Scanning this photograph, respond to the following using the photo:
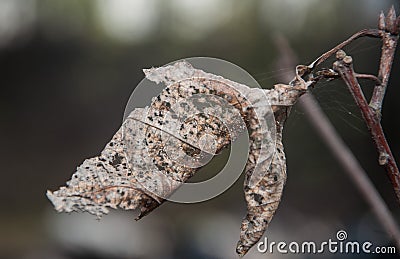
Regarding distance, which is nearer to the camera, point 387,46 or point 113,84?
point 387,46

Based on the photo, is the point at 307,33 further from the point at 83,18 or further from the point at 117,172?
the point at 117,172

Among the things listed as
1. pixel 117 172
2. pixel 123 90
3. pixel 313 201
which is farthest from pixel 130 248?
Answer: pixel 117 172

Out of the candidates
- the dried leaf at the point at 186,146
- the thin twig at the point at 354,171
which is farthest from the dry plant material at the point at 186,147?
the thin twig at the point at 354,171

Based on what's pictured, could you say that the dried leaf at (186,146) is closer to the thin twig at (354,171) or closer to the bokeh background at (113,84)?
the thin twig at (354,171)

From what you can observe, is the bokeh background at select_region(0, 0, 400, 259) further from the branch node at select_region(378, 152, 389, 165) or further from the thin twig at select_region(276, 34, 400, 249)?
the branch node at select_region(378, 152, 389, 165)

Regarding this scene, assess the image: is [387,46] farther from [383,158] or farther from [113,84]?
[113,84]

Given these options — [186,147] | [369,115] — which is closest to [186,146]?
[186,147]
